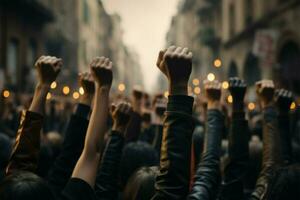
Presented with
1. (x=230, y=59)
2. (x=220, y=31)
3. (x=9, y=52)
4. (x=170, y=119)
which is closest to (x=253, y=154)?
(x=170, y=119)

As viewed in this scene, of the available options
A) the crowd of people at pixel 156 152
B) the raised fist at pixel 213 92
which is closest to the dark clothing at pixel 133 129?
the crowd of people at pixel 156 152

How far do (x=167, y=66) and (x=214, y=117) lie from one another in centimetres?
103

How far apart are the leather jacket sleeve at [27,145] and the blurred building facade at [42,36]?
996cm

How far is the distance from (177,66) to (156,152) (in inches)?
68.0

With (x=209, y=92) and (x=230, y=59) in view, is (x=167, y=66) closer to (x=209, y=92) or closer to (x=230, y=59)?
(x=209, y=92)

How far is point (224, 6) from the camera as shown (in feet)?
97.1

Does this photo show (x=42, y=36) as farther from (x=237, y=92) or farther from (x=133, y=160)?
(x=237, y=92)

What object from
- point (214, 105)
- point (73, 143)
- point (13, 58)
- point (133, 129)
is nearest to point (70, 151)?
point (73, 143)

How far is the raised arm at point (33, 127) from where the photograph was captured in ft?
8.68

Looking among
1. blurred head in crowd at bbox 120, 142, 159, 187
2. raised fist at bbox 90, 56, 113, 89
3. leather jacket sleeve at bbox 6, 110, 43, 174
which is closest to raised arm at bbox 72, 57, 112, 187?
raised fist at bbox 90, 56, 113, 89

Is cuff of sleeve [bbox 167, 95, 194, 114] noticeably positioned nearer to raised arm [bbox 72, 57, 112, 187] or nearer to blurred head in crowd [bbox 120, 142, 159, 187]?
raised arm [bbox 72, 57, 112, 187]

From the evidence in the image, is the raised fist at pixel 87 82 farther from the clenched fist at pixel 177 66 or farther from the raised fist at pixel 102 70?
the clenched fist at pixel 177 66

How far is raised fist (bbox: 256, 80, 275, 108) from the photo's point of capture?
340 cm

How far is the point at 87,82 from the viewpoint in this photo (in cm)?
320
